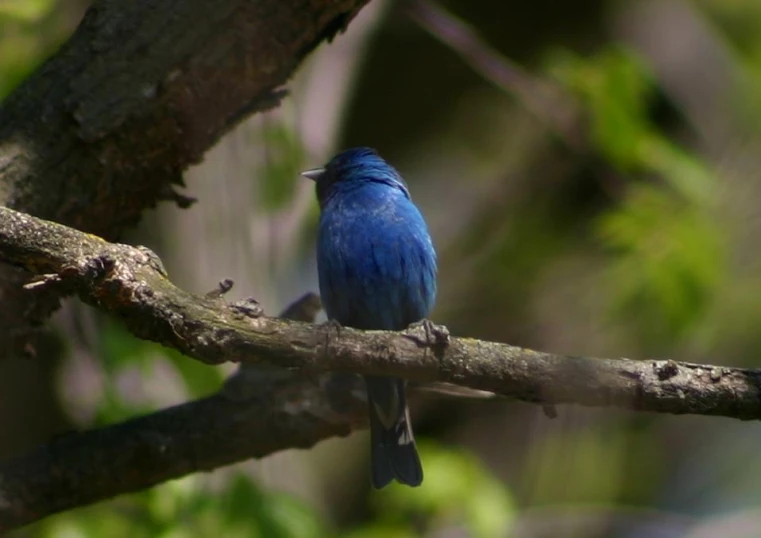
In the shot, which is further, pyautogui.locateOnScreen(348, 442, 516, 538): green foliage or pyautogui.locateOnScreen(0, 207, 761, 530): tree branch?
pyautogui.locateOnScreen(348, 442, 516, 538): green foliage

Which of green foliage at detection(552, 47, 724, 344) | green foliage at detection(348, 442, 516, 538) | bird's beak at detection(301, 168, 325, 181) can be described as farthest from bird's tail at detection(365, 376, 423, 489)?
green foliage at detection(552, 47, 724, 344)

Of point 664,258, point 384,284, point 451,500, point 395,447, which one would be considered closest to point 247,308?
point 384,284

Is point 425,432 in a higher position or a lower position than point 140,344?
lower

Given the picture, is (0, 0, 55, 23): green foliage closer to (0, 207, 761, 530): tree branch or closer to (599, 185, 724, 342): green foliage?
(0, 207, 761, 530): tree branch

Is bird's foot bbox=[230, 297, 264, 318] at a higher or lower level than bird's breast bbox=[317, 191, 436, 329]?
higher

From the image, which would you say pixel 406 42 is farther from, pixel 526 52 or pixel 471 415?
pixel 471 415

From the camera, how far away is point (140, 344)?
15.0ft

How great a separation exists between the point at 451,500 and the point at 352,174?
5.37 feet

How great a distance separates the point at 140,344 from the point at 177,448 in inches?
31.0

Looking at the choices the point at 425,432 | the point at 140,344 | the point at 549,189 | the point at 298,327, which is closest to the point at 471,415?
the point at 425,432

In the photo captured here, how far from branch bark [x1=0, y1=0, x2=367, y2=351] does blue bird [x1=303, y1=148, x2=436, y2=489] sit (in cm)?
112

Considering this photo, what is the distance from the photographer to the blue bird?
465cm

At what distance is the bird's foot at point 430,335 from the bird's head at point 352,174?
87.9 inches

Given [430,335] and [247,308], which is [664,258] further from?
[247,308]
